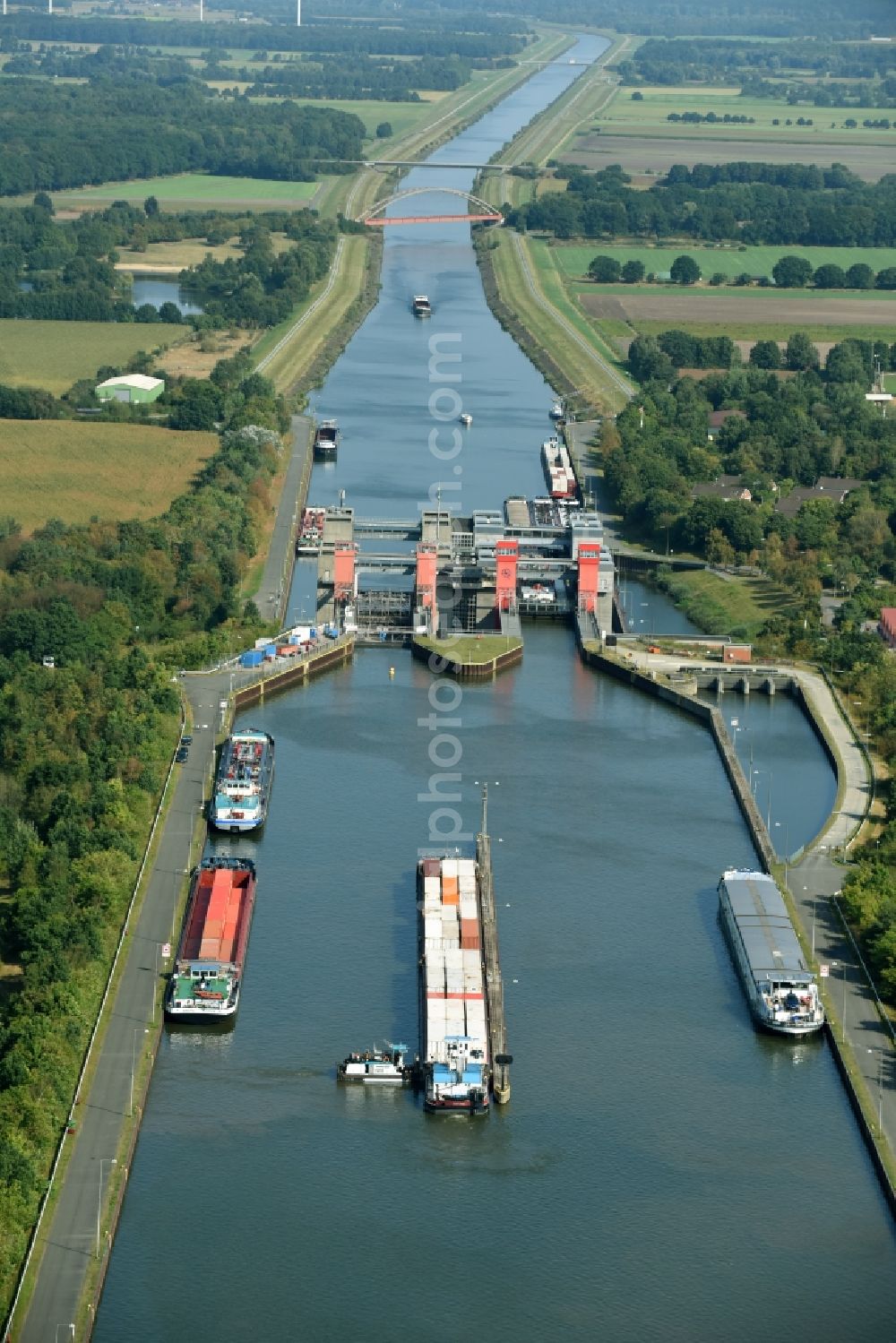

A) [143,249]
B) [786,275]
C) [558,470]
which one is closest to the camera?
[558,470]

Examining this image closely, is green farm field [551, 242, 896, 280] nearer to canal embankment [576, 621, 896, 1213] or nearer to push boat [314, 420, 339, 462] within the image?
push boat [314, 420, 339, 462]

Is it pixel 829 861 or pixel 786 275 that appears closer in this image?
pixel 829 861

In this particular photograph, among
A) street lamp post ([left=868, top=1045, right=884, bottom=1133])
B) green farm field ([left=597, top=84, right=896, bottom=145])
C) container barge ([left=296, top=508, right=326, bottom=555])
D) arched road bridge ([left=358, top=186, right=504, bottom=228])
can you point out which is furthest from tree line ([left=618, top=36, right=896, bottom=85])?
street lamp post ([left=868, top=1045, right=884, bottom=1133])

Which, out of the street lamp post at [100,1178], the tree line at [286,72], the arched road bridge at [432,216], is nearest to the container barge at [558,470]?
the street lamp post at [100,1178]

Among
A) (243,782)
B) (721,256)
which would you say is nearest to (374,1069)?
(243,782)

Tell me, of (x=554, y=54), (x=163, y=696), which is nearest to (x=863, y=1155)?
(x=163, y=696)

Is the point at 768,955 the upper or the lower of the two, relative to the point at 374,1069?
upper

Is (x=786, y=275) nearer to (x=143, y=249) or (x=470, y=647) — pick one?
(x=143, y=249)

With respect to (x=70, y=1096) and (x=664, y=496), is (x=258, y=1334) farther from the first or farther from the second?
(x=664, y=496)
